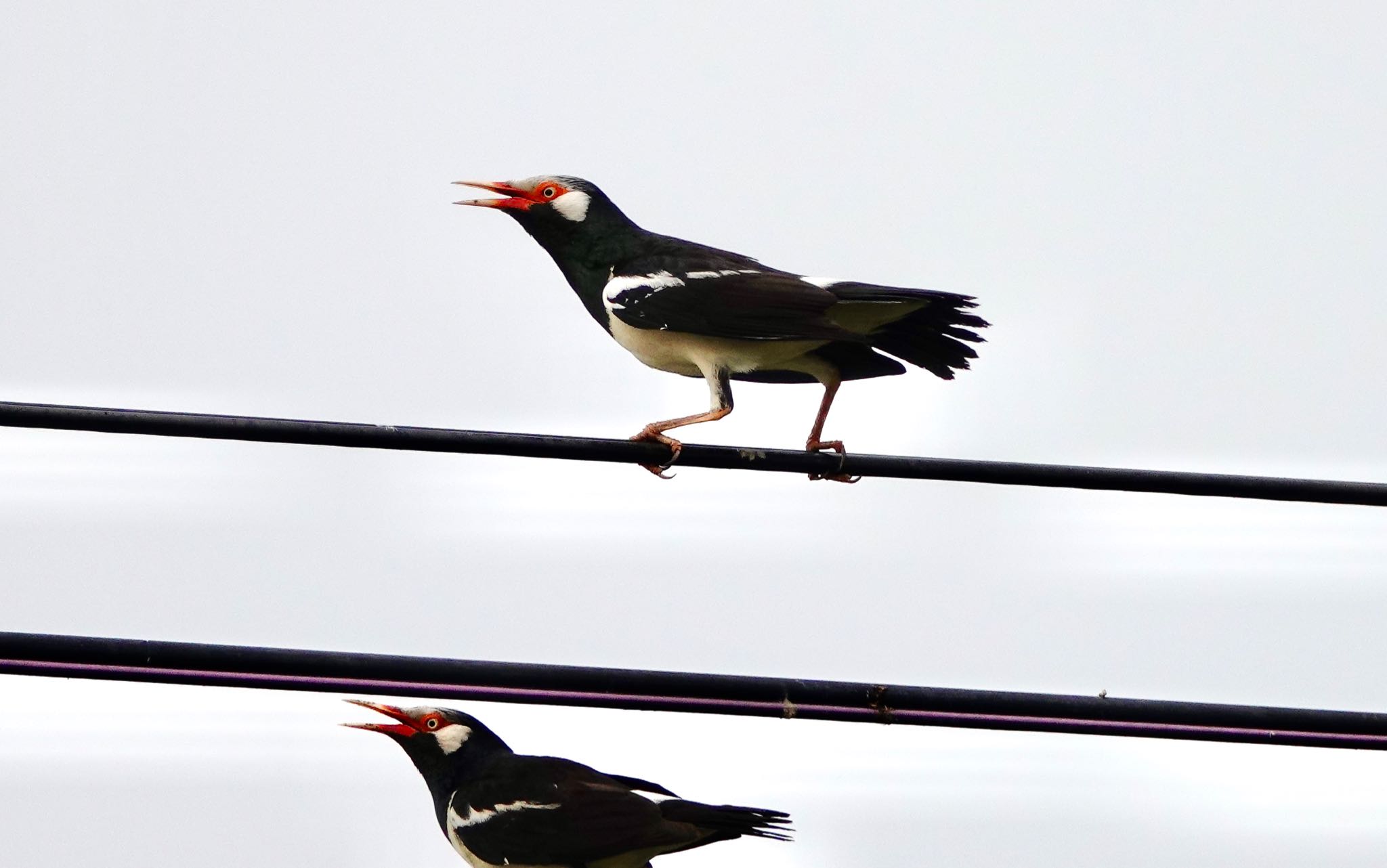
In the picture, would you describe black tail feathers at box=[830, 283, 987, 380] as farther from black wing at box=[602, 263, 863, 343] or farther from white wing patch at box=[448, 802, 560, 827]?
white wing patch at box=[448, 802, 560, 827]

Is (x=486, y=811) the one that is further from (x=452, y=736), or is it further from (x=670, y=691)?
(x=670, y=691)

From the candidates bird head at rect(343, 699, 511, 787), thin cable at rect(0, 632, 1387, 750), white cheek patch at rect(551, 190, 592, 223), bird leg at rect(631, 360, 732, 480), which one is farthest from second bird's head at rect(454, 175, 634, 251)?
thin cable at rect(0, 632, 1387, 750)

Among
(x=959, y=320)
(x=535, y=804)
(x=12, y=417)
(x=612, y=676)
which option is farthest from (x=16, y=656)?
(x=959, y=320)

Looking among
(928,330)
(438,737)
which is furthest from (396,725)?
(928,330)

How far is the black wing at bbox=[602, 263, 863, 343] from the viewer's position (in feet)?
18.6

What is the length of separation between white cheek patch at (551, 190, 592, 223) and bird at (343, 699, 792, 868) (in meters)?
2.06

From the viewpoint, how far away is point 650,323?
234 inches

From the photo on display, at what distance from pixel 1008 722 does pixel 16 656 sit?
2.43 m

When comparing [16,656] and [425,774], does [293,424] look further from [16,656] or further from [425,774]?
[425,774]

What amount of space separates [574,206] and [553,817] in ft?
8.40

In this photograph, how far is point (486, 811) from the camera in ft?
17.0

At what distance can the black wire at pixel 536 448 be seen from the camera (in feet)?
13.5

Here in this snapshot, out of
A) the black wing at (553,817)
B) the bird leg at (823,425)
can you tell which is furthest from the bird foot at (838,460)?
the black wing at (553,817)

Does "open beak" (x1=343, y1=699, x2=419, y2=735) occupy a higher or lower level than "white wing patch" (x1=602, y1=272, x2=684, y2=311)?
lower
